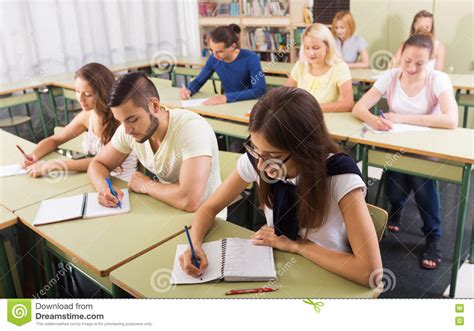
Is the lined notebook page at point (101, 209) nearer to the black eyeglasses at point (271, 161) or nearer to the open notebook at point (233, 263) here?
the open notebook at point (233, 263)

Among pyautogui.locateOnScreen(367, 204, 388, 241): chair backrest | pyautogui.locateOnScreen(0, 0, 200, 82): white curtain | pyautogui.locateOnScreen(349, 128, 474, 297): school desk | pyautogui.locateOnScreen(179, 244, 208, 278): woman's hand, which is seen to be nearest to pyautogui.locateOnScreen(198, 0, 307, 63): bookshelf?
pyautogui.locateOnScreen(0, 0, 200, 82): white curtain

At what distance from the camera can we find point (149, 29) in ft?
20.6

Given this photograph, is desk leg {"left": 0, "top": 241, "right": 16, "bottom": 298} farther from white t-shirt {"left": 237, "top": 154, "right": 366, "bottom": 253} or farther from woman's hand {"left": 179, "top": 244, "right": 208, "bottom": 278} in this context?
white t-shirt {"left": 237, "top": 154, "right": 366, "bottom": 253}

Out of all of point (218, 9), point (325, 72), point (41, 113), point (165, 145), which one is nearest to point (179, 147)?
point (165, 145)

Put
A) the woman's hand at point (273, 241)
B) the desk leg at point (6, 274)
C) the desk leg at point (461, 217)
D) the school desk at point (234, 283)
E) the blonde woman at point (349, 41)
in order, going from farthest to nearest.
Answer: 1. the blonde woman at point (349, 41)
2. the desk leg at point (461, 217)
3. the desk leg at point (6, 274)
4. the woman's hand at point (273, 241)
5. the school desk at point (234, 283)

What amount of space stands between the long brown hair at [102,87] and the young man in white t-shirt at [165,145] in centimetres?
41

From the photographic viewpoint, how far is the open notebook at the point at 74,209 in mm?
1716

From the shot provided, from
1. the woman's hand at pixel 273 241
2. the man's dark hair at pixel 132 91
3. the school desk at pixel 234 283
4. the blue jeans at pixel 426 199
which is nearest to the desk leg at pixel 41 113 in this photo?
the man's dark hair at pixel 132 91

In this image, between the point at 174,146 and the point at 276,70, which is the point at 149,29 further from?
the point at 174,146

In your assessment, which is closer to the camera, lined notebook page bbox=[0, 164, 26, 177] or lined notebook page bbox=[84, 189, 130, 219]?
lined notebook page bbox=[84, 189, 130, 219]

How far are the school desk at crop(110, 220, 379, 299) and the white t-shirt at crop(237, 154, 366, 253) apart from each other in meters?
0.09

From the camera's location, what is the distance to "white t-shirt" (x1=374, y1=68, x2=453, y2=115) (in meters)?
2.50

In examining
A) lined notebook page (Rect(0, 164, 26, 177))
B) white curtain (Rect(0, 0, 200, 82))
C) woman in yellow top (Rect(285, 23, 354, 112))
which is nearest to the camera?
lined notebook page (Rect(0, 164, 26, 177))
